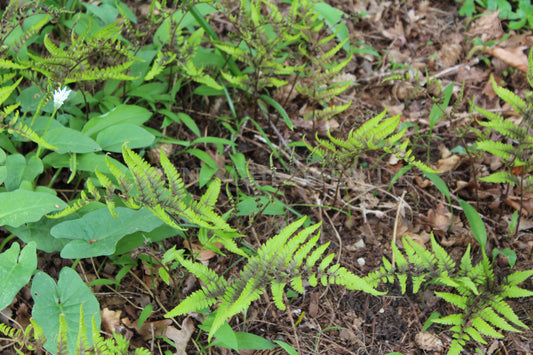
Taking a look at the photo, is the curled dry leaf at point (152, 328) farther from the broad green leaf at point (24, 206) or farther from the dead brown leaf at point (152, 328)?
the broad green leaf at point (24, 206)

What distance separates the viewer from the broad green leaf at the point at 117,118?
2.64 metres

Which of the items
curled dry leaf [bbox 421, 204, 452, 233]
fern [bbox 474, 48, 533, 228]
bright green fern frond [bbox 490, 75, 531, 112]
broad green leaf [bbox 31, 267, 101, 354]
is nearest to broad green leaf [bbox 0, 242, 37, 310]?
broad green leaf [bbox 31, 267, 101, 354]

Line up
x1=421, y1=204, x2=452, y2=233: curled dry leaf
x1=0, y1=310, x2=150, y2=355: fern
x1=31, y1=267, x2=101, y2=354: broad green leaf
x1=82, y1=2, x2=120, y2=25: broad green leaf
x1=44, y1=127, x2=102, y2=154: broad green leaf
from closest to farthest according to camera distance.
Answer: x1=0, y1=310, x2=150, y2=355: fern < x1=31, y1=267, x2=101, y2=354: broad green leaf < x1=44, y1=127, x2=102, y2=154: broad green leaf < x1=421, y1=204, x2=452, y2=233: curled dry leaf < x1=82, y1=2, x2=120, y2=25: broad green leaf

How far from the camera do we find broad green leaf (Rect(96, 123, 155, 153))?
2.52 m

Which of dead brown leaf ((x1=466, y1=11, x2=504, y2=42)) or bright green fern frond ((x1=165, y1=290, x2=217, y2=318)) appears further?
dead brown leaf ((x1=466, y1=11, x2=504, y2=42))

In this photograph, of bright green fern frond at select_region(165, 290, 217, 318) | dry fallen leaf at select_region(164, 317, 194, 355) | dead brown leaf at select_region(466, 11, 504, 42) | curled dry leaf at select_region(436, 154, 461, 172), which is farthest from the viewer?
dead brown leaf at select_region(466, 11, 504, 42)

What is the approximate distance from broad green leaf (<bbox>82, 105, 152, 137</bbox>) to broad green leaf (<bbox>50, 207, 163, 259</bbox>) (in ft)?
2.13

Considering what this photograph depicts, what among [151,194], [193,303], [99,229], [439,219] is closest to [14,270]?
[99,229]

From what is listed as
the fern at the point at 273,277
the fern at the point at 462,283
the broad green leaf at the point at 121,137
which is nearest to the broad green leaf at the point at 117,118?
the broad green leaf at the point at 121,137

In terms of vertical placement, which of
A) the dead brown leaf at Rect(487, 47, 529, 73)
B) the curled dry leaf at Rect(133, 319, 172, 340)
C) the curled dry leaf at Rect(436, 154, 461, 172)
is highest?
the dead brown leaf at Rect(487, 47, 529, 73)

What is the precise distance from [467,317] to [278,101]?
1.91 m

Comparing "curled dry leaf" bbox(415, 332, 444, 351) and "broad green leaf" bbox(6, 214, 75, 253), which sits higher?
"broad green leaf" bbox(6, 214, 75, 253)

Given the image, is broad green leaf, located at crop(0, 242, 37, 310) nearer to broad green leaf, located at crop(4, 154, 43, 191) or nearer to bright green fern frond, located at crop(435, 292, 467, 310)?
broad green leaf, located at crop(4, 154, 43, 191)

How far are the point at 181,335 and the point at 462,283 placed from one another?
4.82ft
